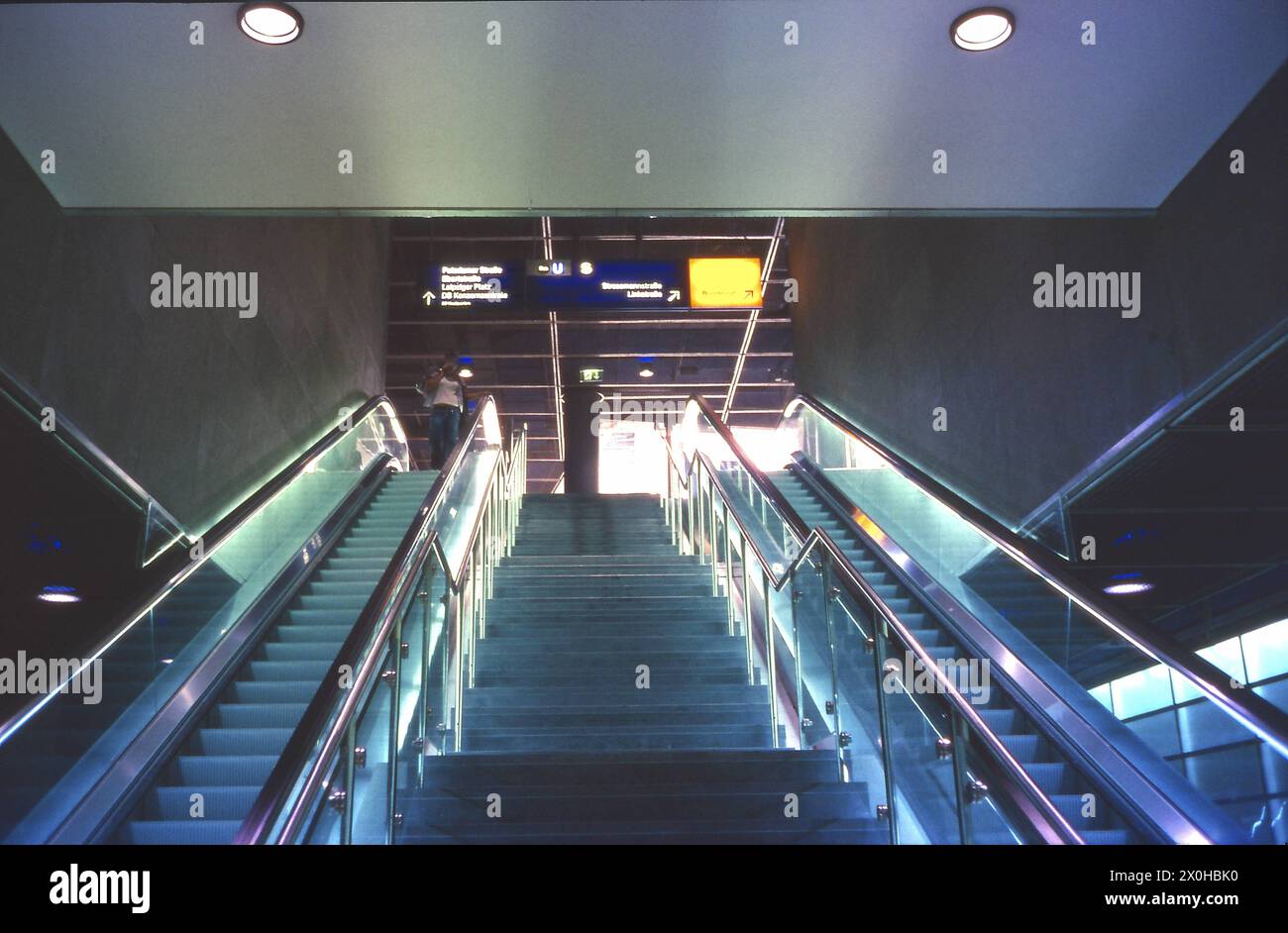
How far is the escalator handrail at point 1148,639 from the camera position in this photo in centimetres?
287

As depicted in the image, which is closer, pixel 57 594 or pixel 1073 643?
pixel 1073 643

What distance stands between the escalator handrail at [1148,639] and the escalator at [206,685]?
2.61m

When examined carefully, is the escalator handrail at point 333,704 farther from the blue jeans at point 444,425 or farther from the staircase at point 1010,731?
the blue jeans at point 444,425

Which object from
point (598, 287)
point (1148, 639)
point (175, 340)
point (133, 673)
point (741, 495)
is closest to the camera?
point (1148, 639)

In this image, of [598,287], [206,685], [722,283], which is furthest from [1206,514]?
[206,685]

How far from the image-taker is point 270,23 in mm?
3908

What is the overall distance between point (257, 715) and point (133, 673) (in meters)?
0.78

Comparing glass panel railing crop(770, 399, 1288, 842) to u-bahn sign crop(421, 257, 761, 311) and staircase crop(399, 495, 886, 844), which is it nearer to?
staircase crop(399, 495, 886, 844)

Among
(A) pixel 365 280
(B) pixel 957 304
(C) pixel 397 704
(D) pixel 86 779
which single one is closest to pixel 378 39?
(C) pixel 397 704

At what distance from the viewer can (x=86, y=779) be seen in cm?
377

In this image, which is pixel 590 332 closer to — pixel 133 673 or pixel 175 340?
pixel 175 340

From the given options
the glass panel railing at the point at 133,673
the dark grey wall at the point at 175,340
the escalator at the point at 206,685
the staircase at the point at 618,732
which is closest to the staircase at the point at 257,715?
the escalator at the point at 206,685
